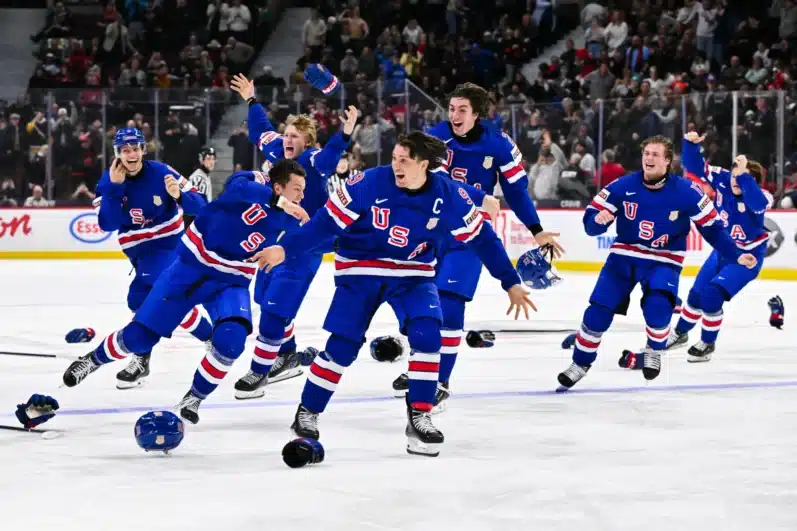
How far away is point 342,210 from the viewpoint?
211 inches

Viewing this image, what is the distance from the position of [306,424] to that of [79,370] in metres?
1.73

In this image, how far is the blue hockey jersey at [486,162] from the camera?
7129 mm

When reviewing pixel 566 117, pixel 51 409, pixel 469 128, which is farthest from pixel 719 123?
pixel 51 409

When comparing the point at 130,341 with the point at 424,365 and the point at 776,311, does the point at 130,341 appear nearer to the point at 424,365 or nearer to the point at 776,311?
the point at 424,365

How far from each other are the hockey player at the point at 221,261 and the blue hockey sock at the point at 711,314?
3318 millimetres

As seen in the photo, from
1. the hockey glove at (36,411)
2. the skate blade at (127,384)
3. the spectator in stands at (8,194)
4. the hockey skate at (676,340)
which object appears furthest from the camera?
the spectator in stands at (8,194)

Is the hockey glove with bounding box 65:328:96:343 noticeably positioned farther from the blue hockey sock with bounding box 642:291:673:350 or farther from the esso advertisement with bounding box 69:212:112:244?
the esso advertisement with bounding box 69:212:112:244

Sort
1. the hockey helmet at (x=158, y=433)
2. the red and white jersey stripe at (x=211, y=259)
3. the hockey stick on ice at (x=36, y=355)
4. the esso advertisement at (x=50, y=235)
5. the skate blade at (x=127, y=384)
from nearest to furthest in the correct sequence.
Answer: the hockey helmet at (x=158, y=433) < the red and white jersey stripe at (x=211, y=259) < the skate blade at (x=127, y=384) < the hockey stick on ice at (x=36, y=355) < the esso advertisement at (x=50, y=235)

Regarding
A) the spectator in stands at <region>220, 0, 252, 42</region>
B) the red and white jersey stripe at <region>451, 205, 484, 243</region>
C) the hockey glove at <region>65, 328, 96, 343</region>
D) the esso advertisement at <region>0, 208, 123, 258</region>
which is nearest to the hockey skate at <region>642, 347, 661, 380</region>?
the red and white jersey stripe at <region>451, 205, 484, 243</region>

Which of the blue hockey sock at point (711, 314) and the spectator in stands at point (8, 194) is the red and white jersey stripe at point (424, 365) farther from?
the spectator in stands at point (8, 194)

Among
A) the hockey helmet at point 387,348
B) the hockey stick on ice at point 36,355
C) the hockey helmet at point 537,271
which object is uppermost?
the hockey helmet at point 537,271

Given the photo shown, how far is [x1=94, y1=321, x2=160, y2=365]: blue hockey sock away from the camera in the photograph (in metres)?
6.32

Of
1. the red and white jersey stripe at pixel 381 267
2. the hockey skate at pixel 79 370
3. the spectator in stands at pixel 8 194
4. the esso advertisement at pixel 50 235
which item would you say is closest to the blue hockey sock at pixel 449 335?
the red and white jersey stripe at pixel 381 267

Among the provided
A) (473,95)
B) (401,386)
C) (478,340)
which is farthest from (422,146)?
(478,340)
